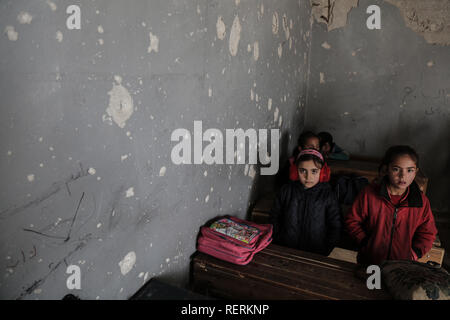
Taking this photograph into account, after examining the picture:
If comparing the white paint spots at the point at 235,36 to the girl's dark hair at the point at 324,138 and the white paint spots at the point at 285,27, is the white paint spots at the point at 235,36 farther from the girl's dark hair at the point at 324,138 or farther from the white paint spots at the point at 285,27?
the girl's dark hair at the point at 324,138

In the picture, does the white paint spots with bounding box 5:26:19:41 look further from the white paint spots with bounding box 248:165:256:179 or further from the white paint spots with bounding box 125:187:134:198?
the white paint spots with bounding box 248:165:256:179

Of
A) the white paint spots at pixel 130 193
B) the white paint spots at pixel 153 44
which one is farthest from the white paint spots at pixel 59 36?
the white paint spots at pixel 130 193

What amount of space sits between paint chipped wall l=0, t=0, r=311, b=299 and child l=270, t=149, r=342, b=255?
0.64 m

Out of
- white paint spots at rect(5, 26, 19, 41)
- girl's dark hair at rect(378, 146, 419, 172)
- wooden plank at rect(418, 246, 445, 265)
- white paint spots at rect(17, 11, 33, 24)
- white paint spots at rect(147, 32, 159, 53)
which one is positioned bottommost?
wooden plank at rect(418, 246, 445, 265)

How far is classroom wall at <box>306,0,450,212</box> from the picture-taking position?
3.91 m

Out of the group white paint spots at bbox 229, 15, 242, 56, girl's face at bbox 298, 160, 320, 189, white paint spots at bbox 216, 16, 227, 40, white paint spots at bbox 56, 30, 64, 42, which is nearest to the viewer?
white paint spots at bbox 56, 30, 64, 42

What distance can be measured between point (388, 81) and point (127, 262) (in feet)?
13.1

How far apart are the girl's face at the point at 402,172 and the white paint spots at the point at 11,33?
2045 millimetres

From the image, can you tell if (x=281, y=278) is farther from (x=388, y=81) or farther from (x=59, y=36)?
(x=388, y=81)

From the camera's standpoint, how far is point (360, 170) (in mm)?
3811

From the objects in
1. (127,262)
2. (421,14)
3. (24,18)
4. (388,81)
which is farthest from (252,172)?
(421,14)

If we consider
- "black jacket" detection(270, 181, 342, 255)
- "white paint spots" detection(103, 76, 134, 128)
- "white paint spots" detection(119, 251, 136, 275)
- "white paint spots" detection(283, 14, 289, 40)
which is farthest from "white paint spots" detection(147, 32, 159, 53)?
"white paint spots" detection(283, 14, 289, 40)

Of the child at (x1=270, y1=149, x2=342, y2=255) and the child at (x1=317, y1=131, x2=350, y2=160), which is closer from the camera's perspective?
the child at (x1=270, y1=149, x2=342, y2=255)
